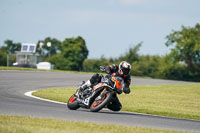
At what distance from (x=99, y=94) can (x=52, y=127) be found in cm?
350

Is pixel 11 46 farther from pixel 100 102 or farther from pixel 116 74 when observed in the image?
pixel 116 74

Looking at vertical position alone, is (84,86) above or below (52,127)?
above

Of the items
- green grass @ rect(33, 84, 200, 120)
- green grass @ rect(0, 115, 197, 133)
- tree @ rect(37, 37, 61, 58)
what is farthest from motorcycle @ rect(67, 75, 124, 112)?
tree @ rect(37, 37, 61, 58)

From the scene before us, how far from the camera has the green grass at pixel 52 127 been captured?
334 inches

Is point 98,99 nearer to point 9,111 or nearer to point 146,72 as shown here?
point 9,111

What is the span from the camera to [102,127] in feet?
30.8

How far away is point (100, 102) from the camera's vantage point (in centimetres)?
1213

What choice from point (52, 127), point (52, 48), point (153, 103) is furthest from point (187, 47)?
point (52, 48)

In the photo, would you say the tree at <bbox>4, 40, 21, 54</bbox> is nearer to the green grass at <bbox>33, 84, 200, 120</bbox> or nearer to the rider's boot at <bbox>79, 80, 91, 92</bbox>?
the green grass at <bbox>33, 84, 200, 120</bbox>

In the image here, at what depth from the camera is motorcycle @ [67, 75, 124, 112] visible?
465 inches

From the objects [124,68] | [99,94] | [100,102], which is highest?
[124,68]

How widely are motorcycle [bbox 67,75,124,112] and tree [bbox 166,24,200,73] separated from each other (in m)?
59.7

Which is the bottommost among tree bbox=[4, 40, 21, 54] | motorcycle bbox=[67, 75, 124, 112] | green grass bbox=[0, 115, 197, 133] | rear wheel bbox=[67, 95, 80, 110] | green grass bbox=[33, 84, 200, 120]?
green grass bbox=[33, 84, 200, 120]

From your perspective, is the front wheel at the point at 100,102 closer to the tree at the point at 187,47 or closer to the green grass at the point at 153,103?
the green grass at the point at 153,103
